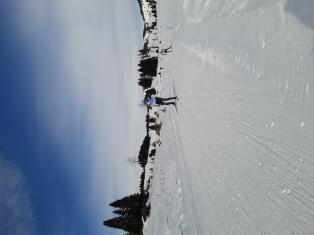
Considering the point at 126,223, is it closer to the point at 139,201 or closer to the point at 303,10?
the point at 139,201

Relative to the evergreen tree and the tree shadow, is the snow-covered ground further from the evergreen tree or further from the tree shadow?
the evergreen tree

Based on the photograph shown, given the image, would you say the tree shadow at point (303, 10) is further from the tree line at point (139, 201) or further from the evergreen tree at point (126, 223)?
the evergreen tree at point (126, 223)

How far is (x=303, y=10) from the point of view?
4383 mm

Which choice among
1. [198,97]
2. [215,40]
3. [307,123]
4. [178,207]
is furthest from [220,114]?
[178,207]

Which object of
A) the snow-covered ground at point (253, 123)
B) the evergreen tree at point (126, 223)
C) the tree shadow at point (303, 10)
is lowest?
the evergreen tree at point (126, 223)

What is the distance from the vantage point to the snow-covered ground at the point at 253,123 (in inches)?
170

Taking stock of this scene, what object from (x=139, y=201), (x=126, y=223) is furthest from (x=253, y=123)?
(x=126, y=223)

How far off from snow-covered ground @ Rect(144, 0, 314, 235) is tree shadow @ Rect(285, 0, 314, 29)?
1cm

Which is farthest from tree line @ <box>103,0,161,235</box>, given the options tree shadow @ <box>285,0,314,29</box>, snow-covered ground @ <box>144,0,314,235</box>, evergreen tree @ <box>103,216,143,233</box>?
tree shadow @ <box>285,0,314,29</box>

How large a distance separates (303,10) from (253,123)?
189 cm

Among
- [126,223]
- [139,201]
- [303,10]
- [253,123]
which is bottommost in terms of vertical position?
[126,223]

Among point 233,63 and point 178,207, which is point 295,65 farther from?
point 178,207

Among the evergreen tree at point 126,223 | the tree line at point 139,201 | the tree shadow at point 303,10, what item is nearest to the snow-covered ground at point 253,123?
the tree shadow at point 303,10

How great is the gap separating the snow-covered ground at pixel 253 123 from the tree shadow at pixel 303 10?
1 cm
